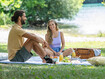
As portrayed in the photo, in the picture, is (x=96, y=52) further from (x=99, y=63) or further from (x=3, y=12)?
(x=3, y=12)

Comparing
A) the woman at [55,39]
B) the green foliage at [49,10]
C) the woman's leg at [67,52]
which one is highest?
the woman at [55,39]

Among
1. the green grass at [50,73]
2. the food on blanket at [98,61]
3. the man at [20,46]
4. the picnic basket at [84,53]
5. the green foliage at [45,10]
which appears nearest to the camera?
the green grass at [50,73]

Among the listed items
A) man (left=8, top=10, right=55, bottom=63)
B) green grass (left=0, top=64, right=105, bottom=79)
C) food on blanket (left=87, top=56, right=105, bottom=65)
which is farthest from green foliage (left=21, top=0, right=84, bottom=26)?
green grass (left=0, top=64, right=105, bottom=79)

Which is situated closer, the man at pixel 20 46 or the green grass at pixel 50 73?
the green grass at pixel 50 73

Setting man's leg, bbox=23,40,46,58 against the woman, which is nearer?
man's leg, bbox=23,40,46,58

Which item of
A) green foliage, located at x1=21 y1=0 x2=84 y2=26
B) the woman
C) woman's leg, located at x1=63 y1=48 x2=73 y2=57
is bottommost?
green foliage, located at x1=21 y1=0 x2=84 y2=26

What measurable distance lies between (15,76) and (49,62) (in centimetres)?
155

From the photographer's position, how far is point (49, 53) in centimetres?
652

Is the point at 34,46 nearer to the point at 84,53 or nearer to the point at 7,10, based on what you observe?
the point at 84,53

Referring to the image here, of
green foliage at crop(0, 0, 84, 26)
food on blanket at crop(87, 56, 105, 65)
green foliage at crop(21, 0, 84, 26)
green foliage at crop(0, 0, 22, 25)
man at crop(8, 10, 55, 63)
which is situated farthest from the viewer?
green foliage at crop(21, 0, 84, 26)

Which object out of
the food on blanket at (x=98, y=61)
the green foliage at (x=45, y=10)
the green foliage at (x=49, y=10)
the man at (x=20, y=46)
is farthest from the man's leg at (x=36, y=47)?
the green foliage at (x=49, y=10)

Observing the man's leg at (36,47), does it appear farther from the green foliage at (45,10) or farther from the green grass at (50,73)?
the green foliage at (45,10)

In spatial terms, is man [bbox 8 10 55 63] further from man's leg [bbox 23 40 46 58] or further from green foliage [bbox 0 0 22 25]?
green foliage [bbox 0 0 22 25]

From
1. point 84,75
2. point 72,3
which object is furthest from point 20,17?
point 72,3
